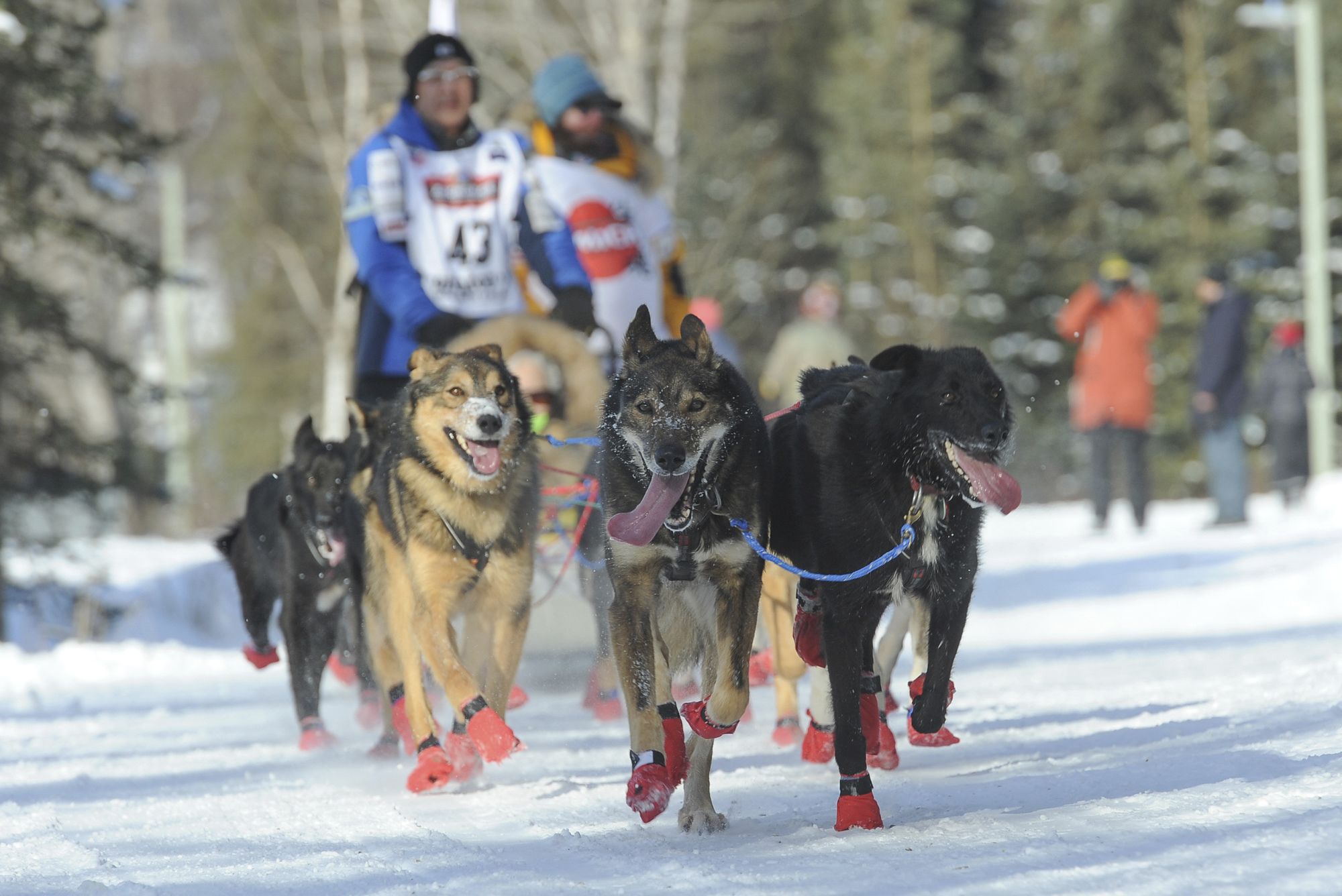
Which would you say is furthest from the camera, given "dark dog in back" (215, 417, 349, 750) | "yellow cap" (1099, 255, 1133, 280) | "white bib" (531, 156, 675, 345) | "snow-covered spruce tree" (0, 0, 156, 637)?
"yellow cap" (1099, 255, 1133, 280)

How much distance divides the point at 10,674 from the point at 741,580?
17.1ft

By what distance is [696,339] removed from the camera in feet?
14.5

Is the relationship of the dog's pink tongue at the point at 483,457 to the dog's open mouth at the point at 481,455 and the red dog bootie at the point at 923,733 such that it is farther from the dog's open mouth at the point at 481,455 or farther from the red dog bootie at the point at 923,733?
the red dog bootie at the point at 923,733

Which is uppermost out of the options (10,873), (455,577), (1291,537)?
(455,577)

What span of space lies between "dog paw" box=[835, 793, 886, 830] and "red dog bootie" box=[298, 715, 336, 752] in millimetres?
2598

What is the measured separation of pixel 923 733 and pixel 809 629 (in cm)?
47

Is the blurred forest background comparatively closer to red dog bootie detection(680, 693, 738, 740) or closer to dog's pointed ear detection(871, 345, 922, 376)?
dog's pointed ear detection(871, 345, 922, 376)

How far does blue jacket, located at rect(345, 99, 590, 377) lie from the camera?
644cm

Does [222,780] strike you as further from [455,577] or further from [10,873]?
[10,873]

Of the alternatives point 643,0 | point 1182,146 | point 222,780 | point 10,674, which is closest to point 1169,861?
point 222,780

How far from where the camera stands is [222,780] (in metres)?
Answer: 5.33

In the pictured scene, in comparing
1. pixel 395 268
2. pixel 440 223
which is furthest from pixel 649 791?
pixel 440 223

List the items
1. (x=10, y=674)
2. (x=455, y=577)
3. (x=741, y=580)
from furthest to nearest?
(x=10, y=674)
(x=455, y=577)
(x=741, y=580)

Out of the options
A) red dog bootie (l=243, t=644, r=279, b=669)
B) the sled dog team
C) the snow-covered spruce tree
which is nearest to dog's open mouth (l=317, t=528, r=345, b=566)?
red dog bootie (l=243, t=644, r=279, b=669)
